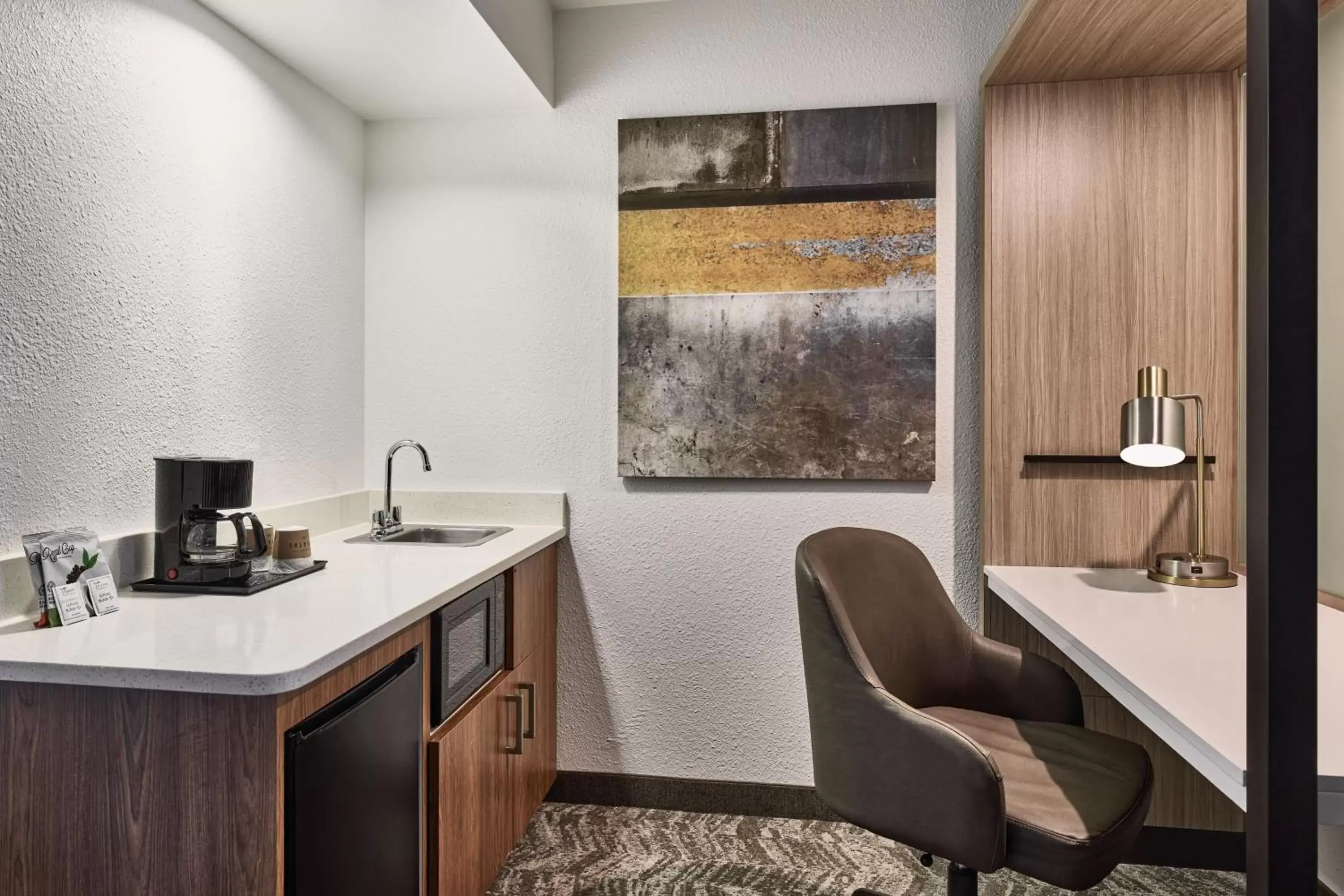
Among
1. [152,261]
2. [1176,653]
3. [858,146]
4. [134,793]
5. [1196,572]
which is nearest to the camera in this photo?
[134,793]

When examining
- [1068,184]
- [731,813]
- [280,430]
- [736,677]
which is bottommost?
[731,813]

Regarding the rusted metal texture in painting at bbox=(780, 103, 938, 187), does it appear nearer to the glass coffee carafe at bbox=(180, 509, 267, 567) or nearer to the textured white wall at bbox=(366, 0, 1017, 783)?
the textured white wall at bbox=(366, 0, 1017, 783)

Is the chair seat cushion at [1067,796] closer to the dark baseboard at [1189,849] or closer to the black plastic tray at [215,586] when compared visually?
the dark baseboard at [1189,849]

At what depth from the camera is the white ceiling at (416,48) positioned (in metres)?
1.93

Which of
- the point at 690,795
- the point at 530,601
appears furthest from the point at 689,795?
the point at 530,601

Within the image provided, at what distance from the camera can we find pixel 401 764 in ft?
4.93

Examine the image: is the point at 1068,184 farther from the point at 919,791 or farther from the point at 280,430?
the point at 280,430

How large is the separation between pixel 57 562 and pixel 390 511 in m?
1.04

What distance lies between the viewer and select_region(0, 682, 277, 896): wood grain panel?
1126mm

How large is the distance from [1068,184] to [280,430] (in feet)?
7.50

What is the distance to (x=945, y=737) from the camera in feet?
4.52

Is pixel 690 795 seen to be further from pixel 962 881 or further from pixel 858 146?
pixel 858 146

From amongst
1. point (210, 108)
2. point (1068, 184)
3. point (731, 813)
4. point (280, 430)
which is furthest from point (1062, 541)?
point (210, 108)

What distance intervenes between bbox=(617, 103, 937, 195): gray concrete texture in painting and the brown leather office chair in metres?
1.15
